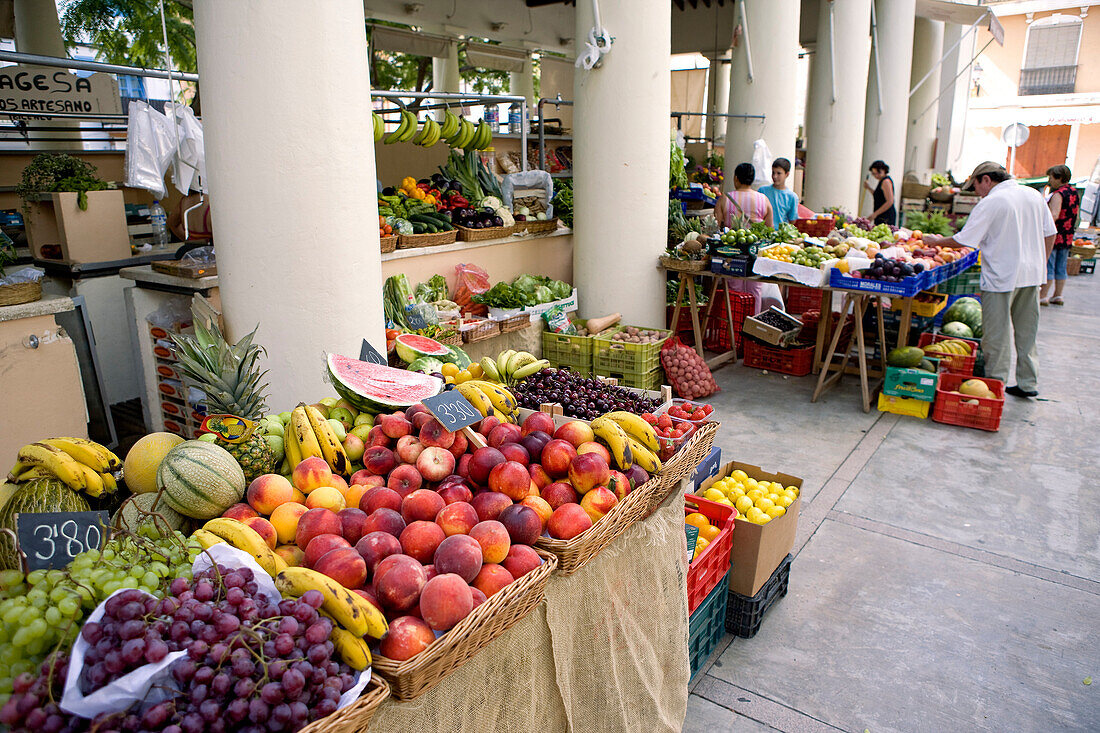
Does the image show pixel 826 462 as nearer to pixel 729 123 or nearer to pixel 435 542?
pixel 435 542

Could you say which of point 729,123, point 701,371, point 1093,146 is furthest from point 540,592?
point 1093,146

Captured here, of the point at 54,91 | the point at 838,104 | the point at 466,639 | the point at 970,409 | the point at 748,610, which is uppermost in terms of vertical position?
the point at 54,91

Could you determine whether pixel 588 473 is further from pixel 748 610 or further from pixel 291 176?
pixel 291 176

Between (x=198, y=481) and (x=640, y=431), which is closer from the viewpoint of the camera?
(x=198, y=481)

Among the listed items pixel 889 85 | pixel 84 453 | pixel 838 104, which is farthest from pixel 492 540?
pixel 889 85

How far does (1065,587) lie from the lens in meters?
3.81

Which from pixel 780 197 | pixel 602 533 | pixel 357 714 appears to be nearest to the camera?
pixel 357 714

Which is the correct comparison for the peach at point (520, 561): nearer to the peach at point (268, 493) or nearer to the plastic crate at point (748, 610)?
the peach at point (268, 493)

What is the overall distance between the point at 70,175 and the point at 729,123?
25.1 feet

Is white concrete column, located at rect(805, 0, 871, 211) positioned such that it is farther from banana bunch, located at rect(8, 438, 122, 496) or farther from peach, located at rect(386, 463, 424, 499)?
banana bunch, located at rect(8, 438, 122, 496)

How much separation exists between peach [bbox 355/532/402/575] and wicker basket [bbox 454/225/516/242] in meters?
5.14

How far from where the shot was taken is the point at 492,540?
1.96 m

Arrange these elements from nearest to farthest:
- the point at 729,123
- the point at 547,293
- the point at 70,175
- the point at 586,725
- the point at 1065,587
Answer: the point at 586,725 < the point at 1065,587 < the point at 70,175 < the point at 547,293 < the point at 729,123

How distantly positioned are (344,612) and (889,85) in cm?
1409
